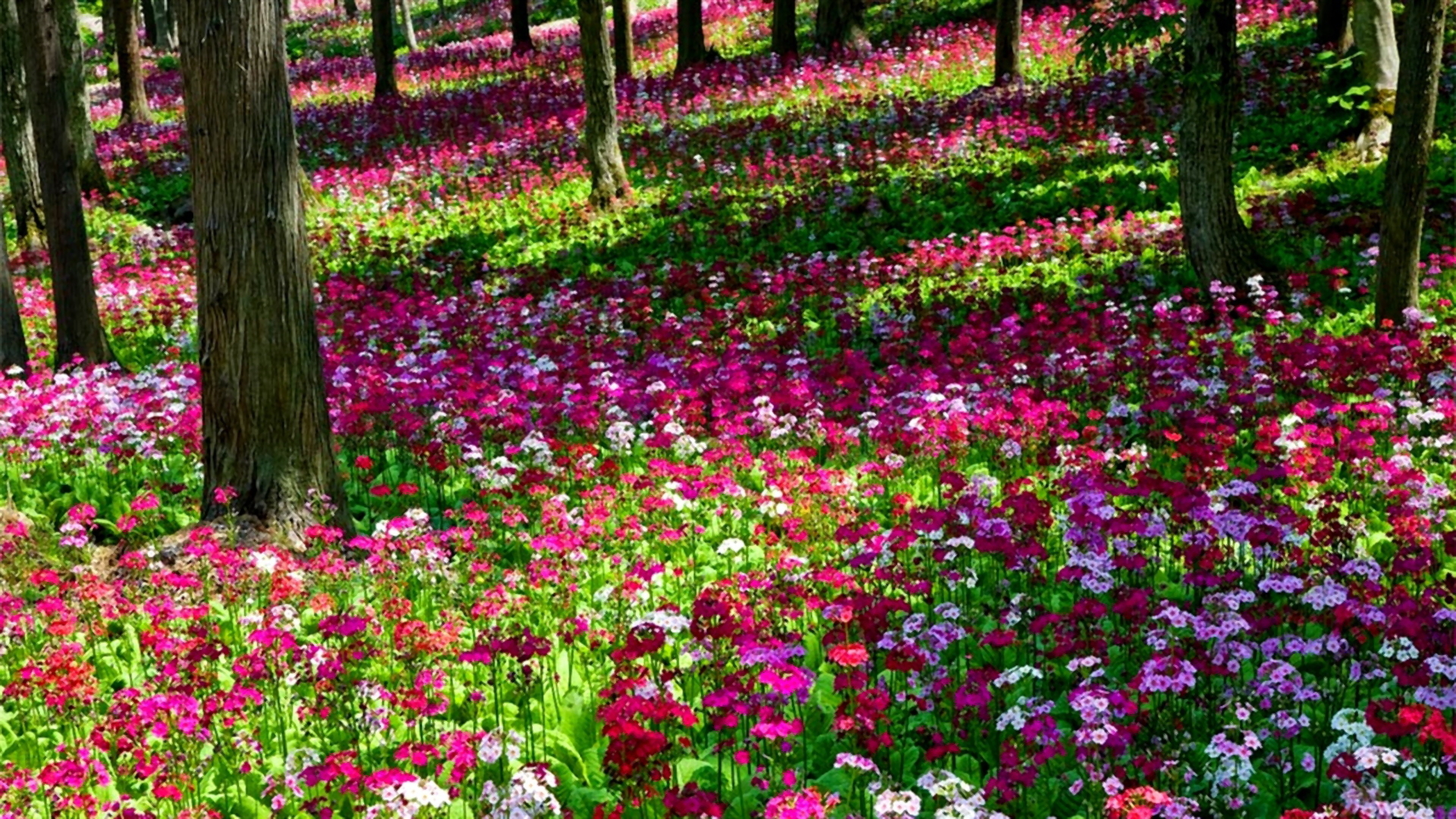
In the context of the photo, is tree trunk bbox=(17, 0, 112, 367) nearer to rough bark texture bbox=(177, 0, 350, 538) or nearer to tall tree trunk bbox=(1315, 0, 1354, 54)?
rough bark texture bbox=(177, 0, 350, 538)

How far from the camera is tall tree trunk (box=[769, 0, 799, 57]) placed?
27.4 meters

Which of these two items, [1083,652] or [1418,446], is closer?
[1083,652]

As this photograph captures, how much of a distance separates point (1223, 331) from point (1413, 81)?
2325mm

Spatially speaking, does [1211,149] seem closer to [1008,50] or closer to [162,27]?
[1008,50]

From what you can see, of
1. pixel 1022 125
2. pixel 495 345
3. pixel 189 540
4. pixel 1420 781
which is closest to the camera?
pixel 1420 781

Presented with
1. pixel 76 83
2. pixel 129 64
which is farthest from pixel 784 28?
pixel 129 64

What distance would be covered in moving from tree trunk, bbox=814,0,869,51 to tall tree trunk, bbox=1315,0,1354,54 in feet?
32.3

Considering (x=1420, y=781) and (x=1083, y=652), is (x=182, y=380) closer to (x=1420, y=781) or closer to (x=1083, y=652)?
(x=1083, y=652)

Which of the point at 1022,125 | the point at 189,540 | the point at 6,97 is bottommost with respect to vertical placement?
the point at 189,540

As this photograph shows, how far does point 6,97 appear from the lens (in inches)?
632

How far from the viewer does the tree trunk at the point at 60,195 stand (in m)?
11.8

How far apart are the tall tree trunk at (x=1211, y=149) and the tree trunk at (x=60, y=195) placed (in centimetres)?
1069

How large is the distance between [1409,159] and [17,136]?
1688 centimetres

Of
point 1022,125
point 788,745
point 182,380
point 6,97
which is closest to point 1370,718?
point 788,745
